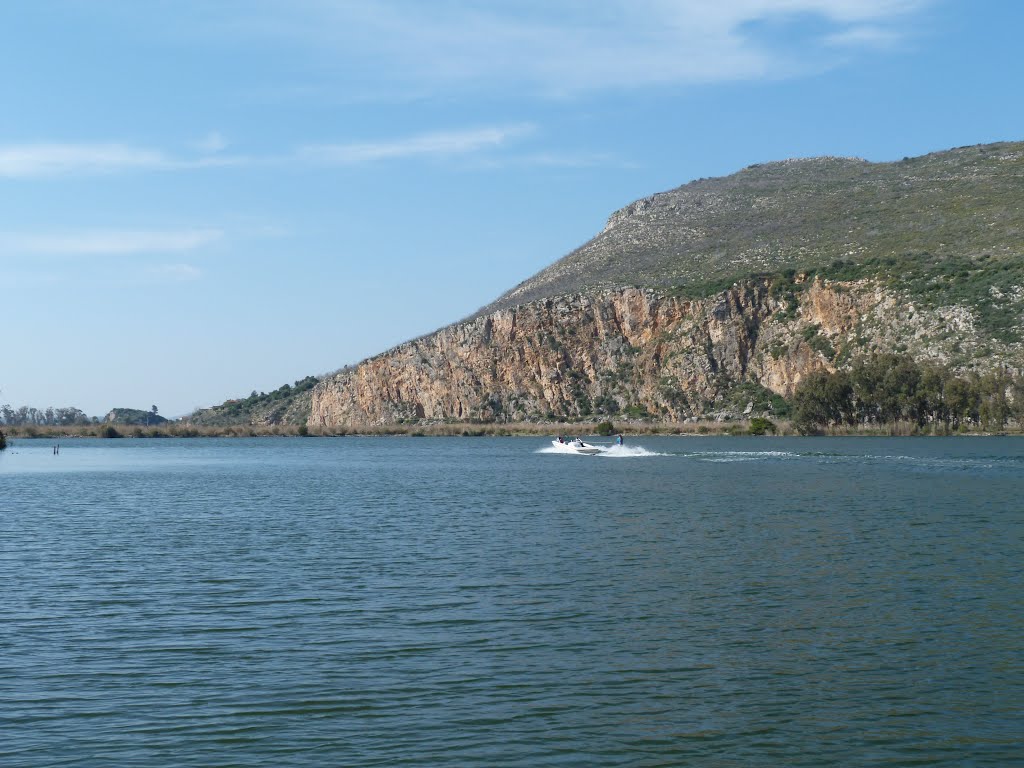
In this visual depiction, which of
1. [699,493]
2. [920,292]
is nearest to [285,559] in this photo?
[699,493]

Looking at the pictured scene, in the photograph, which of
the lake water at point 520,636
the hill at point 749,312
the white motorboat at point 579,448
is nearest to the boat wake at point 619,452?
the white motorboat at point 579,448

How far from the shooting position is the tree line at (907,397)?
3590 inches

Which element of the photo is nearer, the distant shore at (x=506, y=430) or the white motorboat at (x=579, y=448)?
the white motorboat at (x=579, y=448)

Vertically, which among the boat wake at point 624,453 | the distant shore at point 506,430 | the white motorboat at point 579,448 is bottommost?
the boat wake at point 624,453

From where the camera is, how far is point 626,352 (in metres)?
135

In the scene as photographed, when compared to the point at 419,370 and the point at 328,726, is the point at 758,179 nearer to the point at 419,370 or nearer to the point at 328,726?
the point at 419,370

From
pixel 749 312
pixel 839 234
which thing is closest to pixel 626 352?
pixel 749 312

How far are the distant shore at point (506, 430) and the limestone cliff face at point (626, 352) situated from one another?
13.2ft

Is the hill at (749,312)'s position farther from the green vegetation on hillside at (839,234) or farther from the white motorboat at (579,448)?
the white motorboat at (579,448)

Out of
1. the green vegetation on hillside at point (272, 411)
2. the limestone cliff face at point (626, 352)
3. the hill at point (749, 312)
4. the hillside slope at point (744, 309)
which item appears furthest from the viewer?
the green vegetation on hillside at point (272, 411)

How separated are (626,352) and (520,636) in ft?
388

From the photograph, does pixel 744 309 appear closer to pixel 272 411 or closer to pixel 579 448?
pixel 579 448

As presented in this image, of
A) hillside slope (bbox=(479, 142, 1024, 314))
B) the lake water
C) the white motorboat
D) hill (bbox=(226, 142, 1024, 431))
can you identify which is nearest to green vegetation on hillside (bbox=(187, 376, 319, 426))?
hill (bbox=(226, 142, 1024, 431))

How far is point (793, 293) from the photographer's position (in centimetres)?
12294
